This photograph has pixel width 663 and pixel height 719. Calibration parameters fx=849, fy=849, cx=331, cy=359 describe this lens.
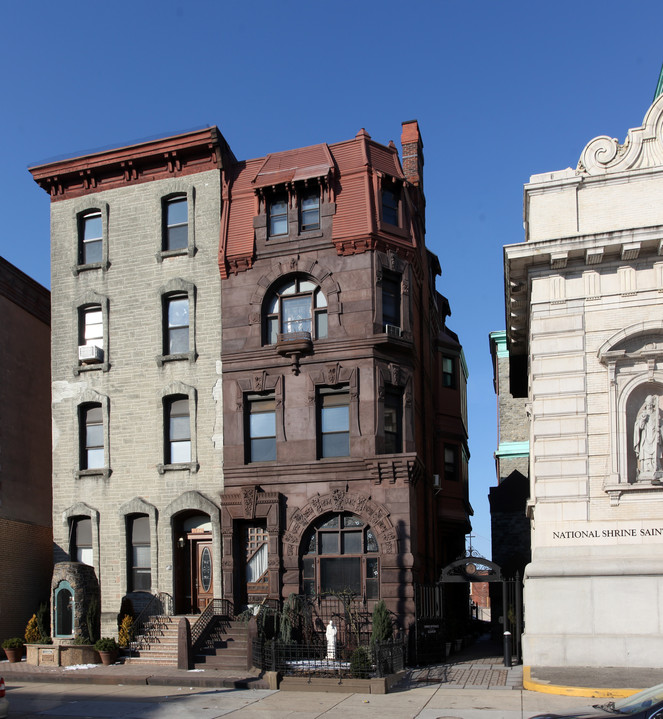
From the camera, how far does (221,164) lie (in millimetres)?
27391

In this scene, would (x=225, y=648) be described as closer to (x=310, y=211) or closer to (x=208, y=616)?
(x=208, y=616)

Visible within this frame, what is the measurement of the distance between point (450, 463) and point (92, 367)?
43.9ft

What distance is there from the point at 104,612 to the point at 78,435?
5.68m

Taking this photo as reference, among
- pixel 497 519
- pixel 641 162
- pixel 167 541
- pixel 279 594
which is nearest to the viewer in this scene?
pixel 641 162

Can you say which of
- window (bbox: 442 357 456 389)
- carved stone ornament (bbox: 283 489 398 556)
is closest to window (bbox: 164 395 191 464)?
carved stone ornament (bbox: 283 489 398 556)

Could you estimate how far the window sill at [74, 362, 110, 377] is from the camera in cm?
2762

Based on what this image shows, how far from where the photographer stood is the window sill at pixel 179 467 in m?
26.0

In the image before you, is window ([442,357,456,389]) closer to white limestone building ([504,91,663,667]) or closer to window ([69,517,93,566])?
white limestone building ([504,91,663,667])

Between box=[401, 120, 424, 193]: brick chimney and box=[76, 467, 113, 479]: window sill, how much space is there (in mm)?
14065

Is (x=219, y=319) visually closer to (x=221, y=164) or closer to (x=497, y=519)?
(x=221, y=164)

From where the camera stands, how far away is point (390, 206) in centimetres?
2652

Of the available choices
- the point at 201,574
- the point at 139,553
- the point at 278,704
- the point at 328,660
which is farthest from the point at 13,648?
the point at 278,704

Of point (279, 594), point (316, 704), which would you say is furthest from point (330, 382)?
point (316, 704)

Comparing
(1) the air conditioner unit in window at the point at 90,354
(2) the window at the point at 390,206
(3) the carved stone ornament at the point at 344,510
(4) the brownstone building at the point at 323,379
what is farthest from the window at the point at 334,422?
(1) the air conditioner unit in window at the point at 90,354
